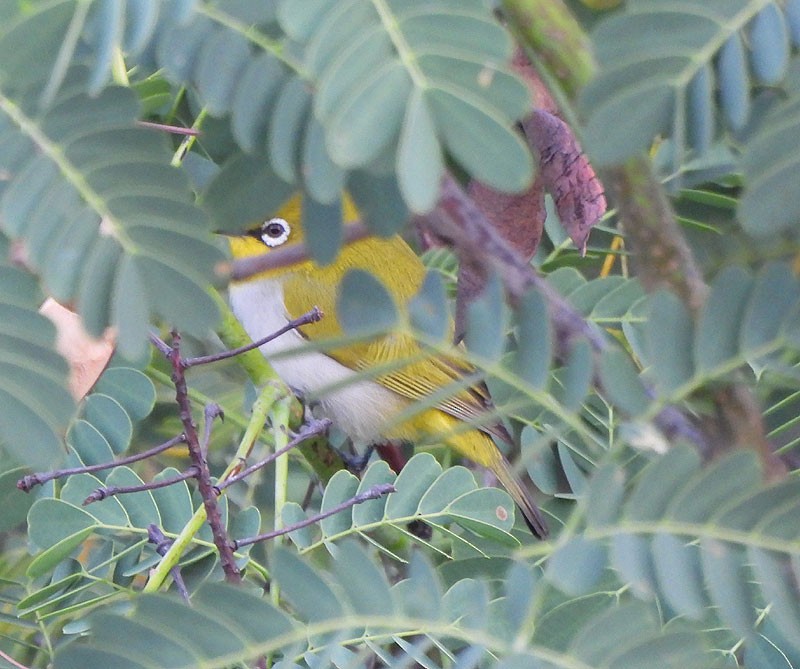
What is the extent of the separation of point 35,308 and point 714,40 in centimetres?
47

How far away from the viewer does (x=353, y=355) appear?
8.20ft

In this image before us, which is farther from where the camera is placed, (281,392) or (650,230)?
(281,392)

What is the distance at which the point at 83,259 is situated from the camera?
27.5 inches

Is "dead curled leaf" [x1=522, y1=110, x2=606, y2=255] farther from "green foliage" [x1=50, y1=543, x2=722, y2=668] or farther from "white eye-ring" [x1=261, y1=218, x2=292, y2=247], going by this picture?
"white eye-ring" [x1=261, y1=218, x2=292, y2=247]

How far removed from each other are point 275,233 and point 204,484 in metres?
1.37

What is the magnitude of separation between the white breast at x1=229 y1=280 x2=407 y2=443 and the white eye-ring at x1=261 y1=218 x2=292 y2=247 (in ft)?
0.52

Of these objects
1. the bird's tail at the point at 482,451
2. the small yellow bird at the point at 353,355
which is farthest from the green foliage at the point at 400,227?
the small yellow bird at the point at 353,355

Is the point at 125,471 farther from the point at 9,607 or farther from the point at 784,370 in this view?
the point at 784,370

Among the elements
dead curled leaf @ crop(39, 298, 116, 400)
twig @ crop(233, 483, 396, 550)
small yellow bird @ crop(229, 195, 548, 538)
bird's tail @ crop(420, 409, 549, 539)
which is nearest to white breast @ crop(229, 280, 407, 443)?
small yellow bird @ crop(229, 195, 548, 538)

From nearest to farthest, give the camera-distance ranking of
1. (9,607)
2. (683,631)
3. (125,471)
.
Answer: (683,631) < (125,471) < (9,607)

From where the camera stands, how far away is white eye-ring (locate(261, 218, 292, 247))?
248cm

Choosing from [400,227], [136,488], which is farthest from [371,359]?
[400,227]

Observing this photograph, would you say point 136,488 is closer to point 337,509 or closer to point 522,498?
point 337,509

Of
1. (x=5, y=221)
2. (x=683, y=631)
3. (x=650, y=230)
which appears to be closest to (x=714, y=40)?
(x=650, y=230)
